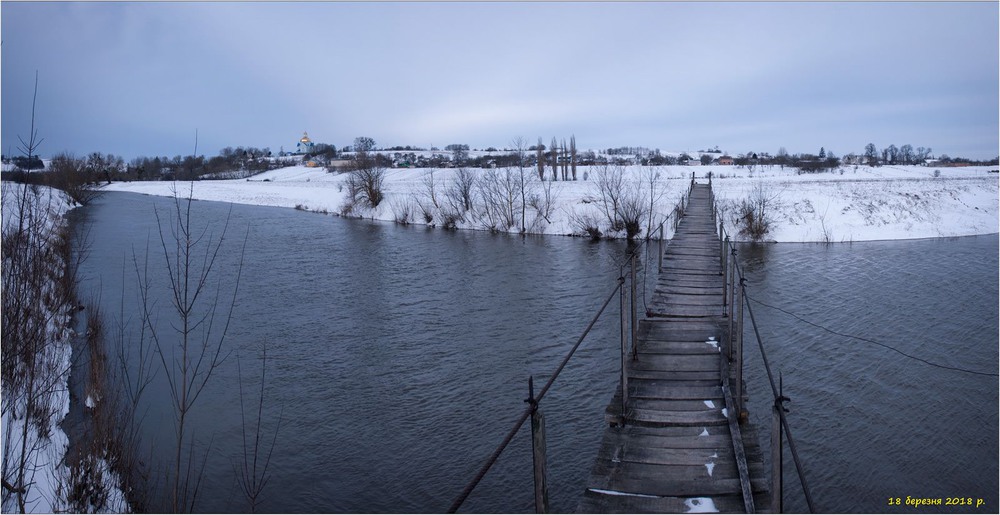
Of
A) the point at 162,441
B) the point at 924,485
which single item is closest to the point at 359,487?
the point at 162,441

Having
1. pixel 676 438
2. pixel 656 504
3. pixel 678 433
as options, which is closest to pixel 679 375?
pixel 678 433

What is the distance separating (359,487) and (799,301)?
1533 centimetres

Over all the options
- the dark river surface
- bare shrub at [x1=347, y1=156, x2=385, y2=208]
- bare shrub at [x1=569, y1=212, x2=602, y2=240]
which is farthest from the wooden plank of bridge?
bare shrub at [x1=347, y1=156, x2=385, y2=208]

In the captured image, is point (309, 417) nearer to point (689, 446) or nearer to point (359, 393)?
point (359, 393)

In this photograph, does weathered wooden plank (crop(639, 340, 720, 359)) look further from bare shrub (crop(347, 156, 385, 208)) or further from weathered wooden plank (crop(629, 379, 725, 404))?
bare shrub (crop(347, 156, 385, 208))

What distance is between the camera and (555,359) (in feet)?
46.5

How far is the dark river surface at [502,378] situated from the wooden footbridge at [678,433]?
7.65ft

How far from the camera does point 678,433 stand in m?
6.52

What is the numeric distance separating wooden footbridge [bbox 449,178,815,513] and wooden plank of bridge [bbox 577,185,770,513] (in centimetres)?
1

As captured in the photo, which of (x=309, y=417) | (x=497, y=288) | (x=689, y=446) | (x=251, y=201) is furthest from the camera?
(x=251, y=201)

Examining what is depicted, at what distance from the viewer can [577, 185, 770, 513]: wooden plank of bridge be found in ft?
17.9

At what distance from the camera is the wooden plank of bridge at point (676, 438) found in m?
5.44

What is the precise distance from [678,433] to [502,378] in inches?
273

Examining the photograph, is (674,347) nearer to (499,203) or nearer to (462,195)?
(499,203)
